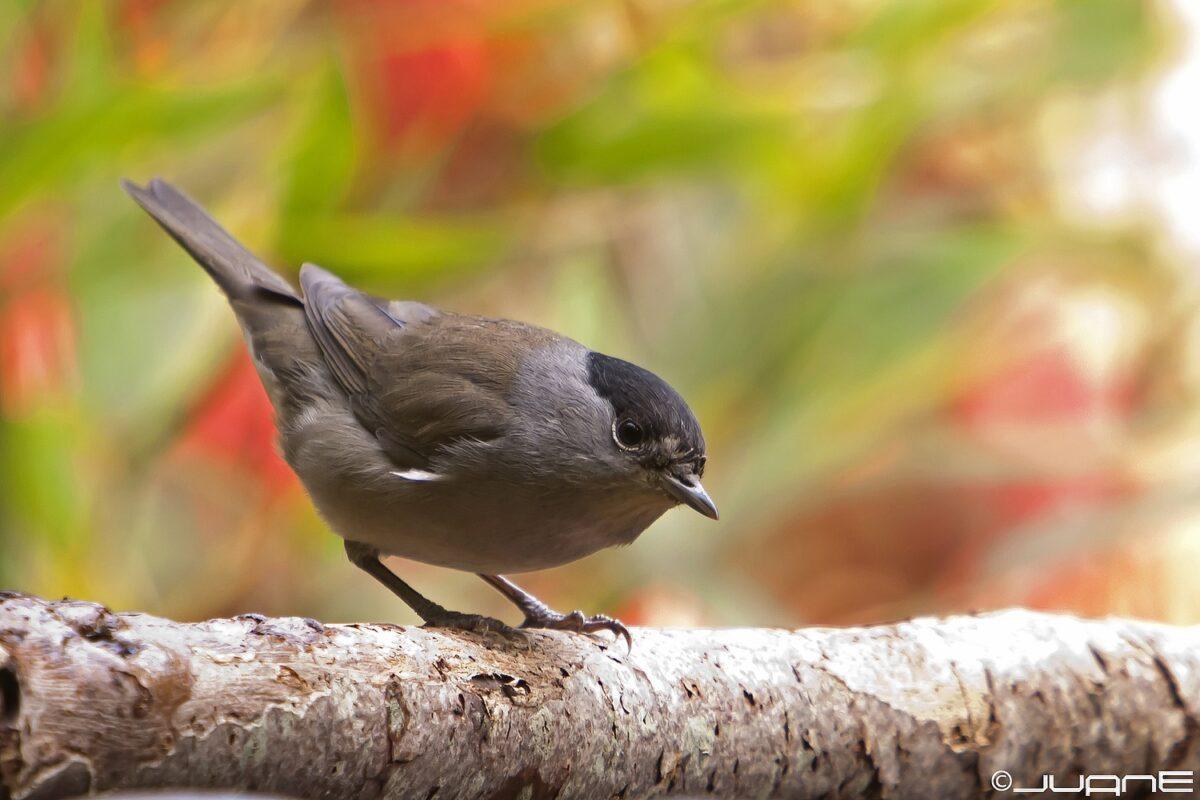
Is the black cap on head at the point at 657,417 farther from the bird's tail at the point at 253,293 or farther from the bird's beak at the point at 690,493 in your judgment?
the bird's tail at the point at 253,293

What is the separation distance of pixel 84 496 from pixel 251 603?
68cm

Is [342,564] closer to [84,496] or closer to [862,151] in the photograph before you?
[84,496]

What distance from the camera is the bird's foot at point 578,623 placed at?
7.96ft

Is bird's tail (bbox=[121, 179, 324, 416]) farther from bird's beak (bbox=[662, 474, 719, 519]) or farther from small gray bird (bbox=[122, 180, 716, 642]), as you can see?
bird's beak (bbox=[662, 474, 719, 519])

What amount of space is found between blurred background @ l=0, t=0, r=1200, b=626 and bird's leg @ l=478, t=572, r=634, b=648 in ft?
4.07

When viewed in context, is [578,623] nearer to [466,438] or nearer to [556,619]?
[556,619]

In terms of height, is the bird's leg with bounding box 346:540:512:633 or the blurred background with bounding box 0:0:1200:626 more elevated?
the blurred background with bounding box 0:0:1200:626

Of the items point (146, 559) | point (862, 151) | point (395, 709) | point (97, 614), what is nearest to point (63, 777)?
Result: point (97, 614)

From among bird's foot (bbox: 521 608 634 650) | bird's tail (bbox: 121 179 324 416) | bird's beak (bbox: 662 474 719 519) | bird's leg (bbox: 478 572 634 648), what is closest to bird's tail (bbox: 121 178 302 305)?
bird's tail (bbox: 121 179 324 416)

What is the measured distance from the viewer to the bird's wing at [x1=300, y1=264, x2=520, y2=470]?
103 inches

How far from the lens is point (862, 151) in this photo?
181 inches

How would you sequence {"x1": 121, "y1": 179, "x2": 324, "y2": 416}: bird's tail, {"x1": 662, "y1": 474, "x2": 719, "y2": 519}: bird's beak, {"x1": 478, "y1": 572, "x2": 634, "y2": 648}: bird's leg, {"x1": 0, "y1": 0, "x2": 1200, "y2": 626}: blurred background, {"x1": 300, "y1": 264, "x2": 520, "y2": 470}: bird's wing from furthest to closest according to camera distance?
{"x1": 0, "y1": 0, "x2": 1200, "y2": 626}: blurred background < {"x1": 121, "y1": 179, "x2": 324, "y2": 416}: bird's tail < {"x1": 300, "y1": 264, "x2": 520, "y2": 470}: bird's wing < {"x1": 478, "y1": 572, "x2": 634, "y2": 648}: bird's leg < {"x1": 662, "y1": 474, "x2": 719, "y2": 519}: bird's beak

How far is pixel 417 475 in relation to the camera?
8.34ft

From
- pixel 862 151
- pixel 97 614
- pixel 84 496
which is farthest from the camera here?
pixel 862 151
